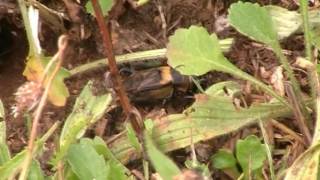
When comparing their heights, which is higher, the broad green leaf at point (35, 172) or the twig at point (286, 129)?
the broad green leaf at point (35, 172)

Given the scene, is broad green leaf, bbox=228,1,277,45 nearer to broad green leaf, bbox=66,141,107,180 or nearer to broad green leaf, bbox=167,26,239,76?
broad green leaf, bbox=167,26,239,76

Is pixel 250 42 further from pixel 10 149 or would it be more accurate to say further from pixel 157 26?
pixel 10 149

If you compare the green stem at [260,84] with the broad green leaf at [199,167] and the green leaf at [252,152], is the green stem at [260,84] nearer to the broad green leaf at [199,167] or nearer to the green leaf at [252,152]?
the green leaf at [252,152]

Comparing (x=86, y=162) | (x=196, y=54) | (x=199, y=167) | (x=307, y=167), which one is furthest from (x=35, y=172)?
(x=307, y=167)

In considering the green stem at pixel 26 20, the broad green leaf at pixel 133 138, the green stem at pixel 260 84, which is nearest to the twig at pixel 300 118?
the green stem at pixel 260 84

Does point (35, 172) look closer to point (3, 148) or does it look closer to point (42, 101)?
point (3, 148)

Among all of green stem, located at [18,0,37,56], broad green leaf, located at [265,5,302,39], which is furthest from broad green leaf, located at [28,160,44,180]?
broad green leaf, located at [265,5,302,39]
